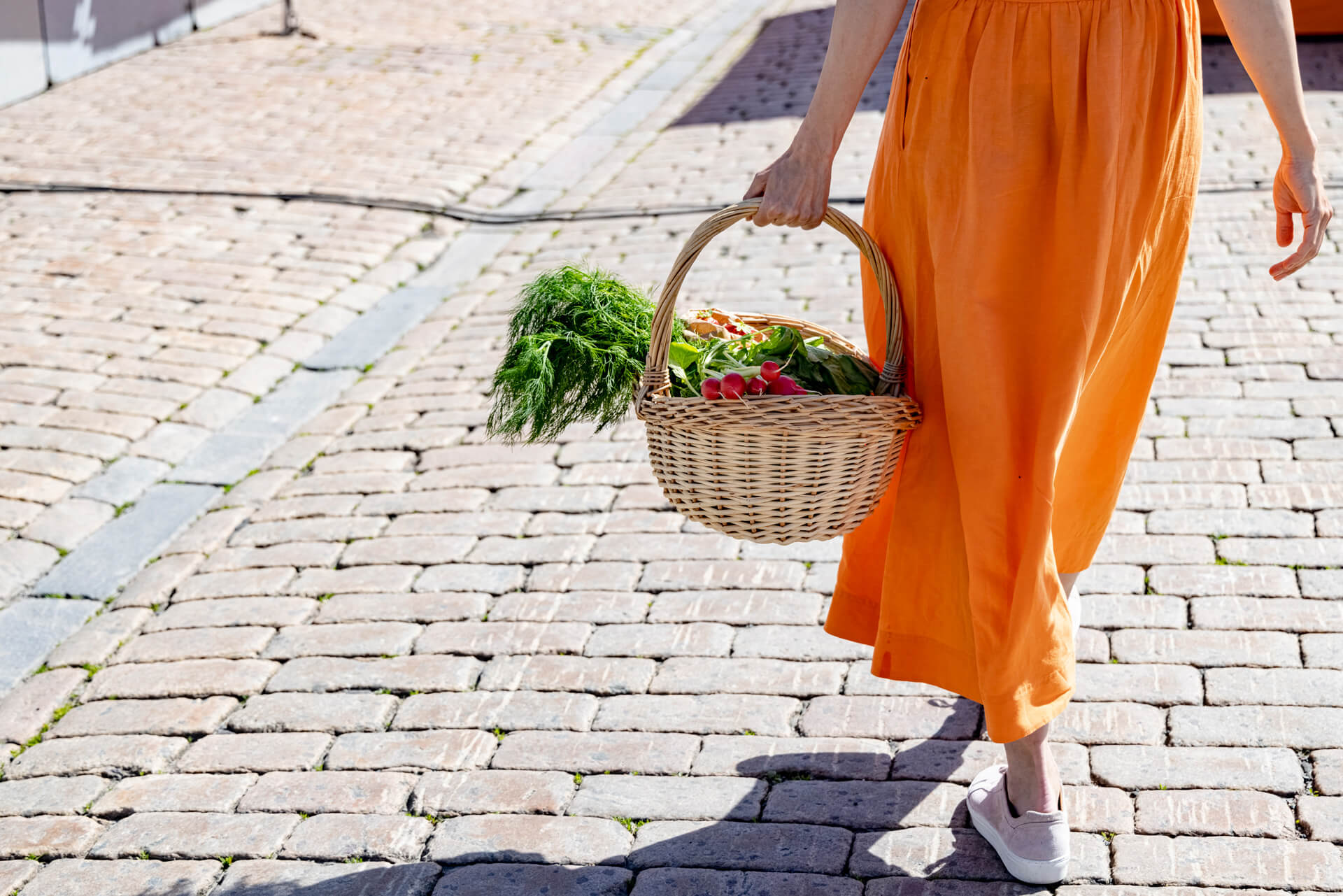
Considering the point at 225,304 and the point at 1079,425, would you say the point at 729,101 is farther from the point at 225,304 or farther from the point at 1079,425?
the point at 1079,425

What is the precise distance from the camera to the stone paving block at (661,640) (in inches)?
135

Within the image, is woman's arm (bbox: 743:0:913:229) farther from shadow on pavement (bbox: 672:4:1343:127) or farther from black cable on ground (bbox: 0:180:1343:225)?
shadow on pavement (bbox: 672:4:1343:127)

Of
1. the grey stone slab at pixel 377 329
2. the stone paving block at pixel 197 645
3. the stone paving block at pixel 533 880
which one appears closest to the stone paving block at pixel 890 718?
the stone paving block at pixel 533 880

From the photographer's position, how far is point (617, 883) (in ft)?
8.68

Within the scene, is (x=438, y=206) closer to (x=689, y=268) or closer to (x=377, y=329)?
(x=377, y=329)

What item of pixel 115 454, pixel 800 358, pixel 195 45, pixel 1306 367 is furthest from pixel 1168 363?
Answer: pixel 195 45

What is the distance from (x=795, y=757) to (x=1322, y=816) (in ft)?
3.48

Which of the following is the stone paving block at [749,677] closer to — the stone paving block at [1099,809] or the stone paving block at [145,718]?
the stone paving block at [1099,809]

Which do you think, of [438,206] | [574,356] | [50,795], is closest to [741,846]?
[574,356]

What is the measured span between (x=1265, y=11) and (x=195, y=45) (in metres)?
11.2

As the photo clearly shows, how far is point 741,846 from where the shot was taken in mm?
2719

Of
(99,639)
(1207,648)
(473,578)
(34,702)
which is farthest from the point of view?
(473,578)

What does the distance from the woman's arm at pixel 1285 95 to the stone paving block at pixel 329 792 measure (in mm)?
2127

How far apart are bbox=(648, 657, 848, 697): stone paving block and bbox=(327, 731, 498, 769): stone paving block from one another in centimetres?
→ 44
